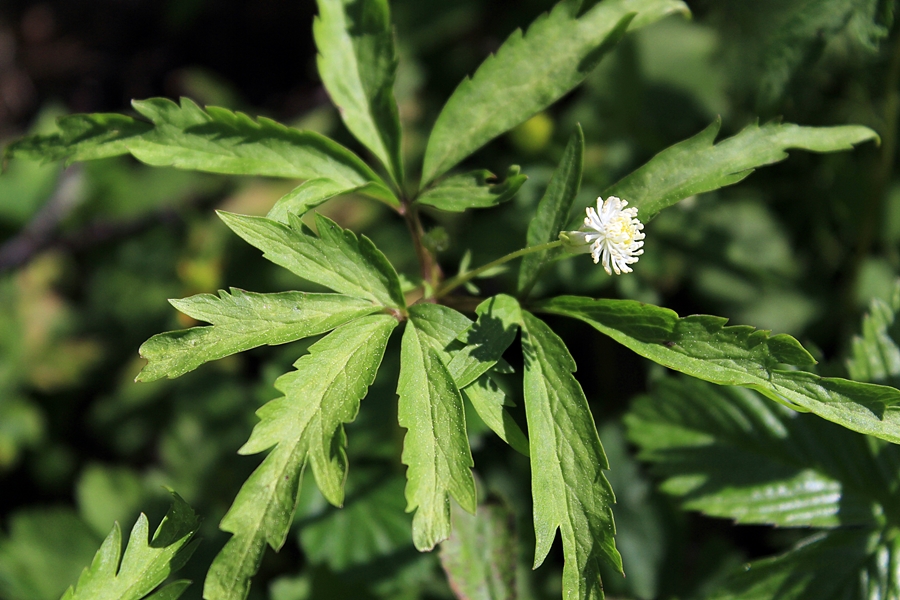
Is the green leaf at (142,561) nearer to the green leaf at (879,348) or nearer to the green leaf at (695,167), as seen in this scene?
the green leaf at (695,167)

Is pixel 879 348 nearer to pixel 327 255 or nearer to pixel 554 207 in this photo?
pixel 554 207

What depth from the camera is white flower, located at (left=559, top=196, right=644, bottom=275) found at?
4.93ft

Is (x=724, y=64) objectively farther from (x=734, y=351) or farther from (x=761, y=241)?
(x=734, y=351)

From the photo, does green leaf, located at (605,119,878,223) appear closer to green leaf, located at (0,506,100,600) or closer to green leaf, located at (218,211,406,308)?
green leaf, located at (218,211,406,308)

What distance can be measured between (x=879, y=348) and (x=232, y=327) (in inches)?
68.2

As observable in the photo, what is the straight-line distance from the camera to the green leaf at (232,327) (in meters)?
1.39

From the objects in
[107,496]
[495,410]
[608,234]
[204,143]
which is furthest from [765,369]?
[107,496]

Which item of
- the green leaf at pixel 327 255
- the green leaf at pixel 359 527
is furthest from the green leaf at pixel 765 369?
the green leaf at pixel 359 527

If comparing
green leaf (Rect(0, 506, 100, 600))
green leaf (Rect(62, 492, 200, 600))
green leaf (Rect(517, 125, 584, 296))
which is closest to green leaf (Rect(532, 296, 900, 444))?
green leaf (Rect(517, 125, 584, 296))

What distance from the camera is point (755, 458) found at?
204 centimetres

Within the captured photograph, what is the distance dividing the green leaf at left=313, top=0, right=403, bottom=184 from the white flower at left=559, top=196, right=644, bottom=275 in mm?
527

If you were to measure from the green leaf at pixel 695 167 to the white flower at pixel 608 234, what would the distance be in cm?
6

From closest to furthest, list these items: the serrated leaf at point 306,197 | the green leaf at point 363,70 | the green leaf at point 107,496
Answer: the serrated leaf at point 306,197
the green leaf at point 363,70
the green leaf at point 107,496

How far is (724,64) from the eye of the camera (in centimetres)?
312
